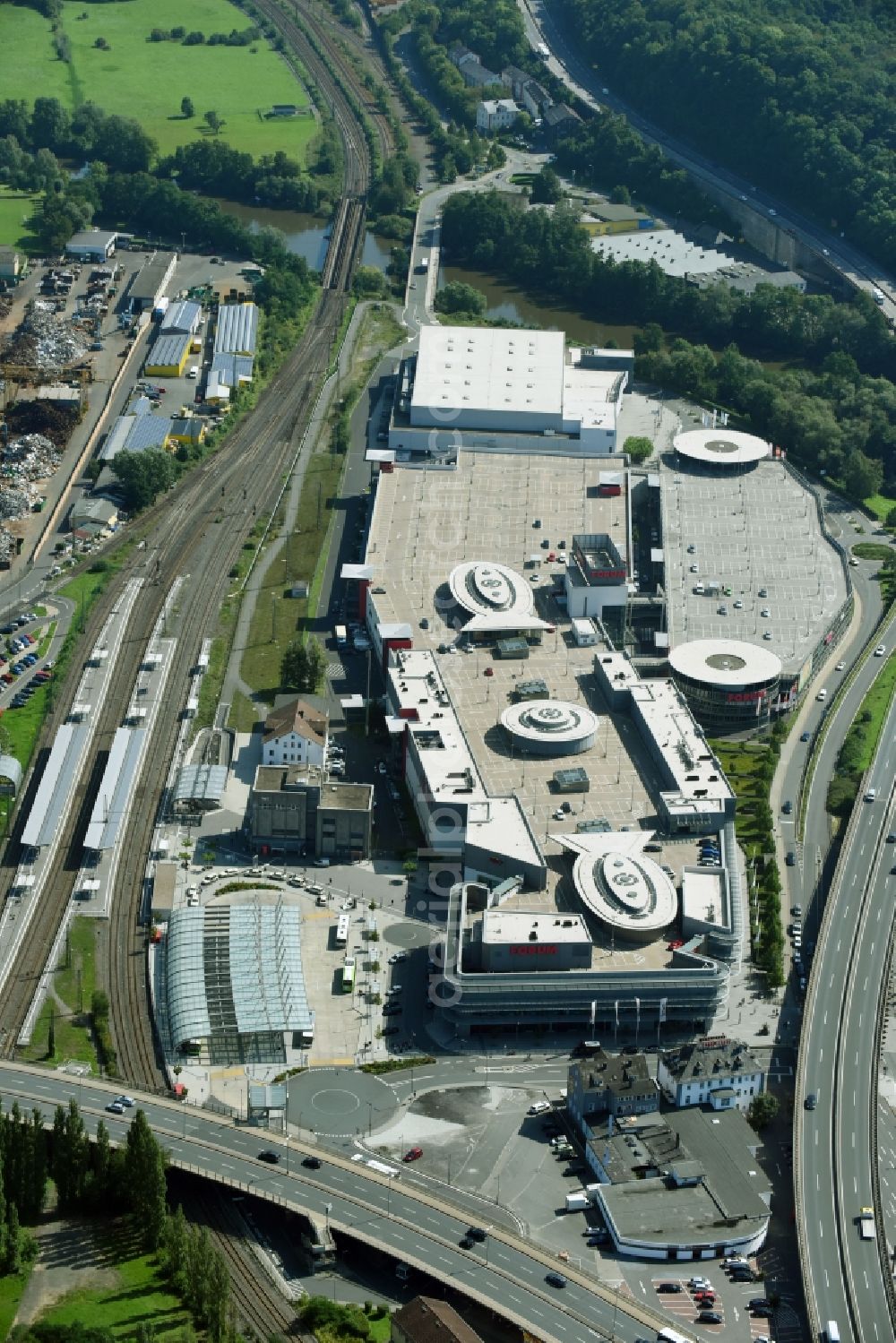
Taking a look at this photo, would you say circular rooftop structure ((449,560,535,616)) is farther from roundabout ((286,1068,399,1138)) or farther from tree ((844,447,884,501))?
roundabout ((286,1068,399,1138))

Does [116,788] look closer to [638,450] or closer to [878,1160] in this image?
[878,1160]

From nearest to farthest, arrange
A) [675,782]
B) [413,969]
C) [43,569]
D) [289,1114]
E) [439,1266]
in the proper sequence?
[439,1266] → [289,1114] → [413,969] → [675,782] → [43,569]

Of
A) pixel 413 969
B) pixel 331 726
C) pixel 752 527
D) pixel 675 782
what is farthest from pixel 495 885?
pixel 752 527

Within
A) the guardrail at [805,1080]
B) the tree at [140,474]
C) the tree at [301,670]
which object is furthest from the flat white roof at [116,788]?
the guardrail at [805,1080]

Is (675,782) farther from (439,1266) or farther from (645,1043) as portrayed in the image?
(439,1266)

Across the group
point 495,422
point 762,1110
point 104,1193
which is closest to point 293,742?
point 104,1193
